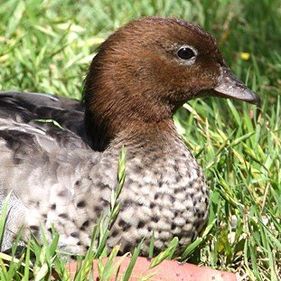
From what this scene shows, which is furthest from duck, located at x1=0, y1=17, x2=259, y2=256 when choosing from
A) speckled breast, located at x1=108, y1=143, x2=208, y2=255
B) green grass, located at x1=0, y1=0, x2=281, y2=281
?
green grass, located at x1=0, y1=0, x2=281, y2=281

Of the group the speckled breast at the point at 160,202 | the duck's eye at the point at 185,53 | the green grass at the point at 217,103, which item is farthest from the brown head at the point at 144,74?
the green grass at the point at 217,103

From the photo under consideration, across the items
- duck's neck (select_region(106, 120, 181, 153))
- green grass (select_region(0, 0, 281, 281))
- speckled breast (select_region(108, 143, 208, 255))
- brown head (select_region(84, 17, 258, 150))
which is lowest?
green grass (select_region(0, 0, 281, 281))

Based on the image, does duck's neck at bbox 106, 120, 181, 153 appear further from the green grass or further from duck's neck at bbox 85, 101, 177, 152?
the green grass

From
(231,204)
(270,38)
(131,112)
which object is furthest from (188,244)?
(270,38)

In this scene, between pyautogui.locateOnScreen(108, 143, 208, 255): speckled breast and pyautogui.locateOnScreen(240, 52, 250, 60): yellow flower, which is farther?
pyautogui.locateOnScreen(240, 52, 250, 60): yellow flower

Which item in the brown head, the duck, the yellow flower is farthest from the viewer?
the yellow flower

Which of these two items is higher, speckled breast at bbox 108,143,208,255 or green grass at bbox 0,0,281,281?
speckled breast at bbox 108,143,208,255

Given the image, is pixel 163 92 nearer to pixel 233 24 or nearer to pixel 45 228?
pixel 45 228

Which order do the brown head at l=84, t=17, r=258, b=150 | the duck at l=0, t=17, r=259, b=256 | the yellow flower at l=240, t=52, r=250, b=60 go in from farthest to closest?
the yellow flower at l=240, t=52, r=250, b=60, the brown head at l=84, t=17, r=258, b=150, the duck at l=0, t=17, r=259, b=256

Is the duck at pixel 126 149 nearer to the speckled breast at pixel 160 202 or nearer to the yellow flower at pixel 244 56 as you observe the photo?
the speckled breast at pixel 160 202

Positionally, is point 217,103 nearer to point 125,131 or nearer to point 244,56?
point 244,56

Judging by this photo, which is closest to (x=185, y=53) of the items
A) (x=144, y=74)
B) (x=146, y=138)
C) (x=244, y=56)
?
(x=144, y=74)
